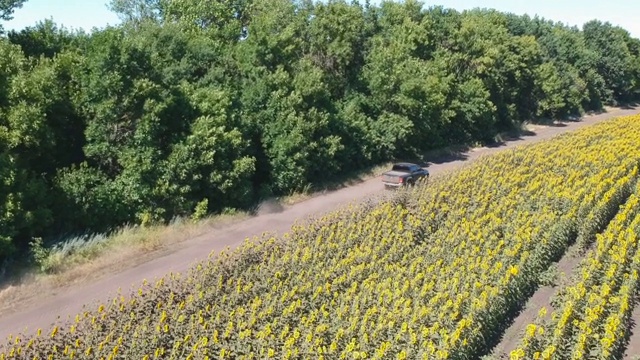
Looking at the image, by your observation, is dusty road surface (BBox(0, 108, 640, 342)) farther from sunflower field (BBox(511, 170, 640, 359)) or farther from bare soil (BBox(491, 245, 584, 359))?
sunflower field (BBox(511, 170, 640, 359))

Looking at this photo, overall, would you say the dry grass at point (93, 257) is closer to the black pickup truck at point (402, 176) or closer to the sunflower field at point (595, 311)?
the black pickup truck at point (402, 176)

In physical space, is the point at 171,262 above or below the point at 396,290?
above

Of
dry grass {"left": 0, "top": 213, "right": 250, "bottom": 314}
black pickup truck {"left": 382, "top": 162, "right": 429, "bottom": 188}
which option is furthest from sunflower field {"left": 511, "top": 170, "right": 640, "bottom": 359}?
dry grass {"left": 0, "top": 213, "right": 250, "bottom": 314}

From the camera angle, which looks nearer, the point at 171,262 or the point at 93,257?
the point at 93,257

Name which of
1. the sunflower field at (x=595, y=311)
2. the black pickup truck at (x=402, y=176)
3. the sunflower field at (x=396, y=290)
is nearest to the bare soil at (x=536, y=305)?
the sunflower field at (x=396, y=290)

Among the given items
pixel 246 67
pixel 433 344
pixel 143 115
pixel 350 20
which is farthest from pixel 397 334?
pixel 350 20

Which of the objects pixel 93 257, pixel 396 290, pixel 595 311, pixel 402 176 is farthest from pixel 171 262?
pixel 595 311

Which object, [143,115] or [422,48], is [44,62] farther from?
[422,48]

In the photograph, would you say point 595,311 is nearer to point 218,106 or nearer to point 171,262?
point 171,262
